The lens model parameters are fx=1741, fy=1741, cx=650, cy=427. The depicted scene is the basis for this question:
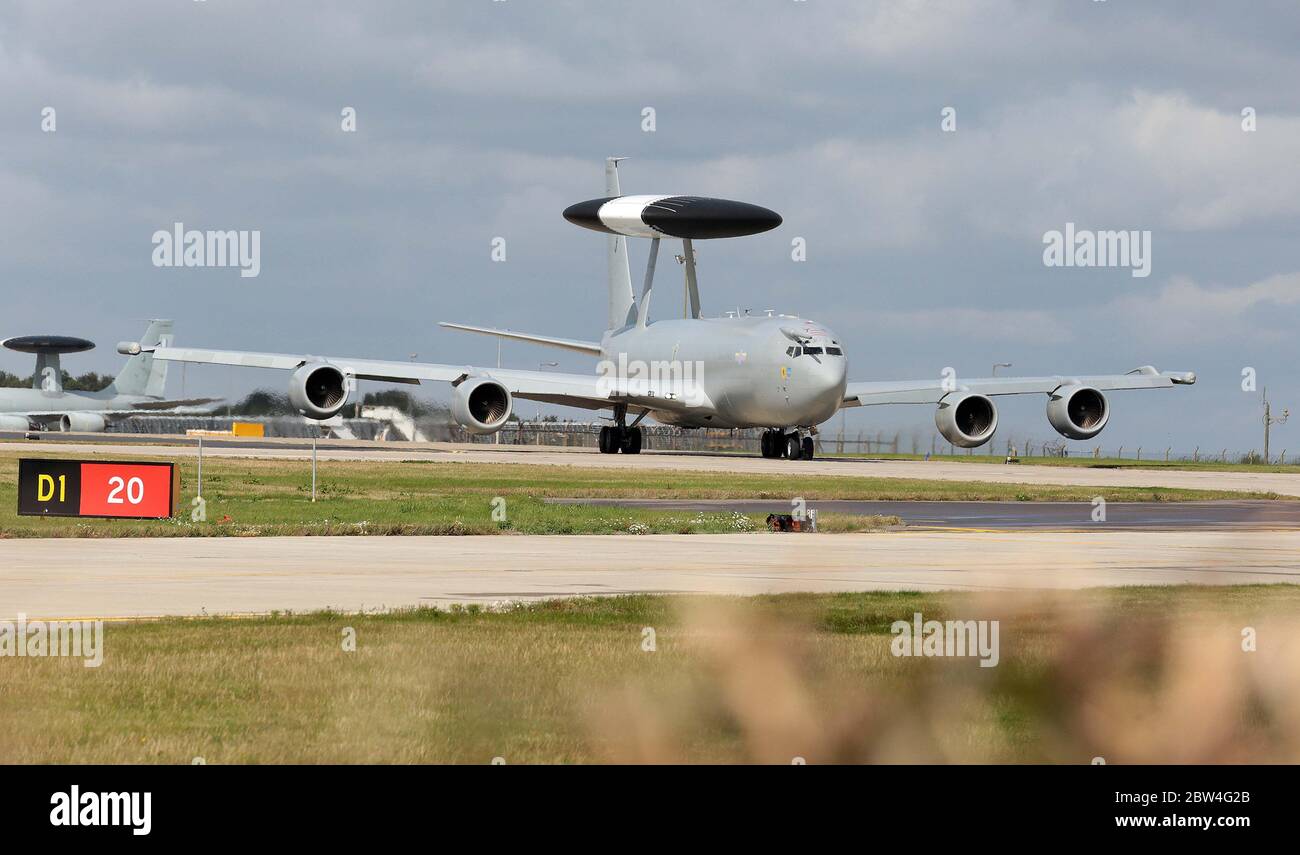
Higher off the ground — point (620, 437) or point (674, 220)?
point (674, 220)

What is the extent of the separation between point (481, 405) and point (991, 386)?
73.2 ft

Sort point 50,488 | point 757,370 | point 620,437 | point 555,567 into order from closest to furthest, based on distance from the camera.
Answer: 1. point 555,567
2. point 50,488
3. point 757,370
4. point 620,437

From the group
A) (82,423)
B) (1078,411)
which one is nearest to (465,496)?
(1078,411)

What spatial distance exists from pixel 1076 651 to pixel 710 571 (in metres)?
12.8

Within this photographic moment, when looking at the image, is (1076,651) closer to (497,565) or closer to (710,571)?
(710,571)

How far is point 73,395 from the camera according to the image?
411 ft

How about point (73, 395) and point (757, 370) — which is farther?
point (73, 395)

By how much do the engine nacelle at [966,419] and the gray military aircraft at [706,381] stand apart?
0.19ft

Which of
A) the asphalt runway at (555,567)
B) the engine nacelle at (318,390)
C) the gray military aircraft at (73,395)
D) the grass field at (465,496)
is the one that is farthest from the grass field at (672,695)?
the gray military aircraft at (73,395)

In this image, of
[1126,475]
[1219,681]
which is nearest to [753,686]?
[1219,681]

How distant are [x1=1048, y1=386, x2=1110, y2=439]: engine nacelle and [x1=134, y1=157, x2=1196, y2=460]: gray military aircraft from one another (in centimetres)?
4

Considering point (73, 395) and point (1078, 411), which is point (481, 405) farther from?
point (73, 395)

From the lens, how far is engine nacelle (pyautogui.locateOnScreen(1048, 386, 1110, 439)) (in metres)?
71.4

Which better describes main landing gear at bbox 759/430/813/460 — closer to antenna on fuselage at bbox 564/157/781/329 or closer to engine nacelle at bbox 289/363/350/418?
antenna on fuselage at bbox 564/157/781/329
